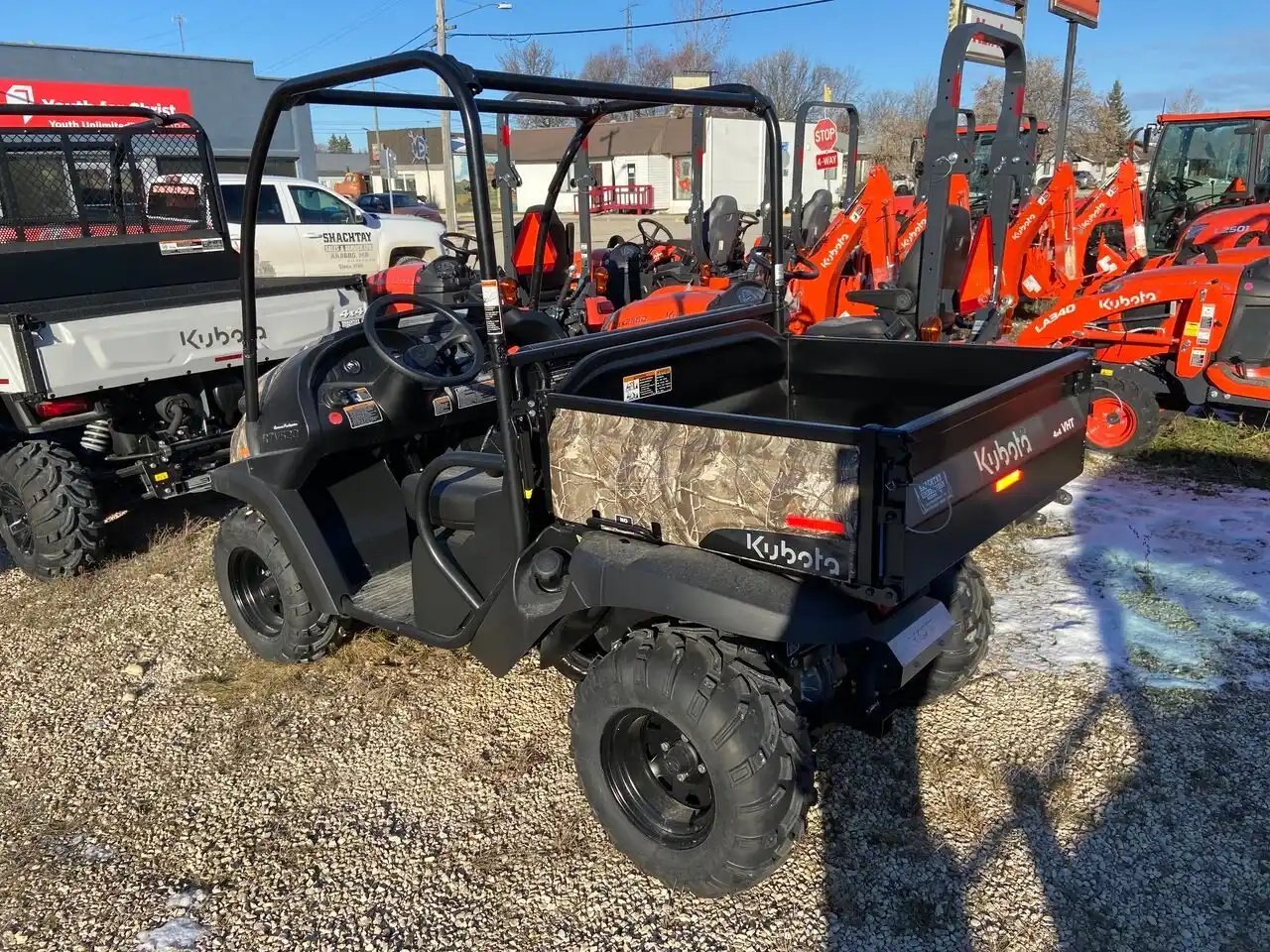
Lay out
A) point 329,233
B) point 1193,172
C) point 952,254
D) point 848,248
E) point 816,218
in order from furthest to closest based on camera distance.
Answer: point 329,233, point 1193,172, point 816,218, point 848,248, point 952,254

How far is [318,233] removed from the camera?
42.7 ft

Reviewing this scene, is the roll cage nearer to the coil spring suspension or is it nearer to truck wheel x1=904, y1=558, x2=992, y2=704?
truck wheel x1=904, y1=558, x2=992, y2=704

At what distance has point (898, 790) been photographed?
121 inches

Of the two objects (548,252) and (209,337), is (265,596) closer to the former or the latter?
(209,337)

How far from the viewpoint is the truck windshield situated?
39.9ft

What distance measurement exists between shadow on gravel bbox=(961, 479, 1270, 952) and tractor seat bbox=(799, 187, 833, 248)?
6.73 m

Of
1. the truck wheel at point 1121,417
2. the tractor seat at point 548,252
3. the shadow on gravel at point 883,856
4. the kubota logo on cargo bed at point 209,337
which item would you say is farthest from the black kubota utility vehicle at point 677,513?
the tractor seat at point 548,252

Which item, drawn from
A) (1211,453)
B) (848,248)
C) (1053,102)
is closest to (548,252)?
(848,248)

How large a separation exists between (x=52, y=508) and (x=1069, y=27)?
13.4 m

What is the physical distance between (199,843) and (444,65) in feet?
7.97

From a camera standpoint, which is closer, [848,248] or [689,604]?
→ [689,604]

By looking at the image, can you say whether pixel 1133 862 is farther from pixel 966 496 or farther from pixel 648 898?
pixel 648 898

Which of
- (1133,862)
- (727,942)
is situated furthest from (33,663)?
(1133,862)

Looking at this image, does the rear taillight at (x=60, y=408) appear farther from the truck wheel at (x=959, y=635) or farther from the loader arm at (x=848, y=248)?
the loader arm at (x=848, y=248)
